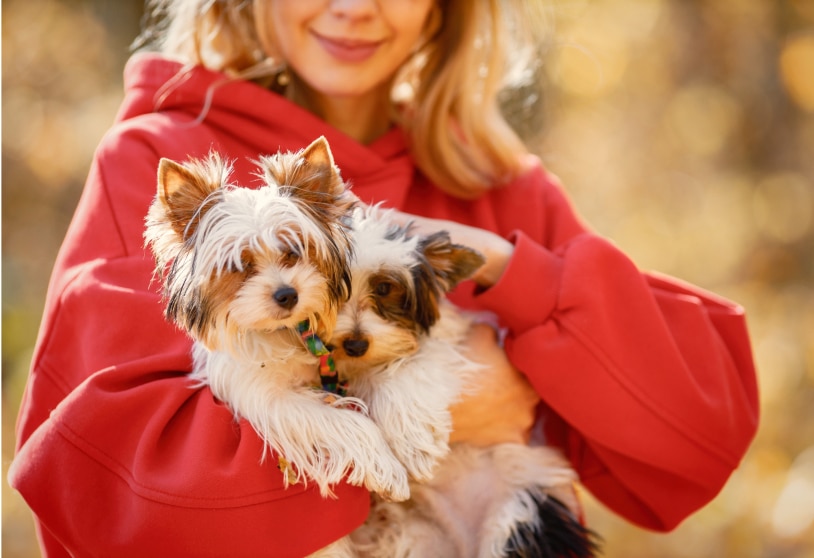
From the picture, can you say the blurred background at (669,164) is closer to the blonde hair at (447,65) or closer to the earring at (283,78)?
the blonde hair at (447,65)

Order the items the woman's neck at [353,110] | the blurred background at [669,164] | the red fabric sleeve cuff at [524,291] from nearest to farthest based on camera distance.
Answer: the red fabric sleeve cuff at [524,291], the woman's neck at [353,110], the blurred background at [669,164]

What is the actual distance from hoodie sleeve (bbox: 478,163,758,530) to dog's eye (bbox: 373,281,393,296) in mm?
512

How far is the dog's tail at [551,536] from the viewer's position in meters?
2.55

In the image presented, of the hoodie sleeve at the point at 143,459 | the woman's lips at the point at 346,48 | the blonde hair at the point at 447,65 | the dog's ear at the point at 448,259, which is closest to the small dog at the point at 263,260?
the hoodie sleeve at the point at 143,459

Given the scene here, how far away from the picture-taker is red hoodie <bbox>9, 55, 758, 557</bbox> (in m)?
2.12

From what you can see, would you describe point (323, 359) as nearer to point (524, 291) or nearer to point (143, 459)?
point (143, 459)

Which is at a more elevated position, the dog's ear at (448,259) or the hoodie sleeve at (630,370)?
the dog's ear at (448,259)

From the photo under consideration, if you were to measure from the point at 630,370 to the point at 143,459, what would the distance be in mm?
1672

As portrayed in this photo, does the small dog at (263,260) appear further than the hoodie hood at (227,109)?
No

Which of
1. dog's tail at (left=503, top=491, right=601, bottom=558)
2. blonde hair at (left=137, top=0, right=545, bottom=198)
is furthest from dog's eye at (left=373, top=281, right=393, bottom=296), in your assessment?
blonde hair at (left=137, top=0, right=545, bottom=198)

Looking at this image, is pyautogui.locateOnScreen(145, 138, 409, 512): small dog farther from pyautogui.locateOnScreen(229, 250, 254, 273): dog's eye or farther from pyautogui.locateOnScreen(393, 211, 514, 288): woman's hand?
pyautogui.locateOnScreen(393, 211, 514, 288): woman's hand

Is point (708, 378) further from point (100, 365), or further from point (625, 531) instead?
point (625, 531)

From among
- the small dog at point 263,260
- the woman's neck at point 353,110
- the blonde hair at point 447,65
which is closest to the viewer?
the small dog at point 263,260

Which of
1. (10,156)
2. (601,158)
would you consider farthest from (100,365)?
(601,158)
